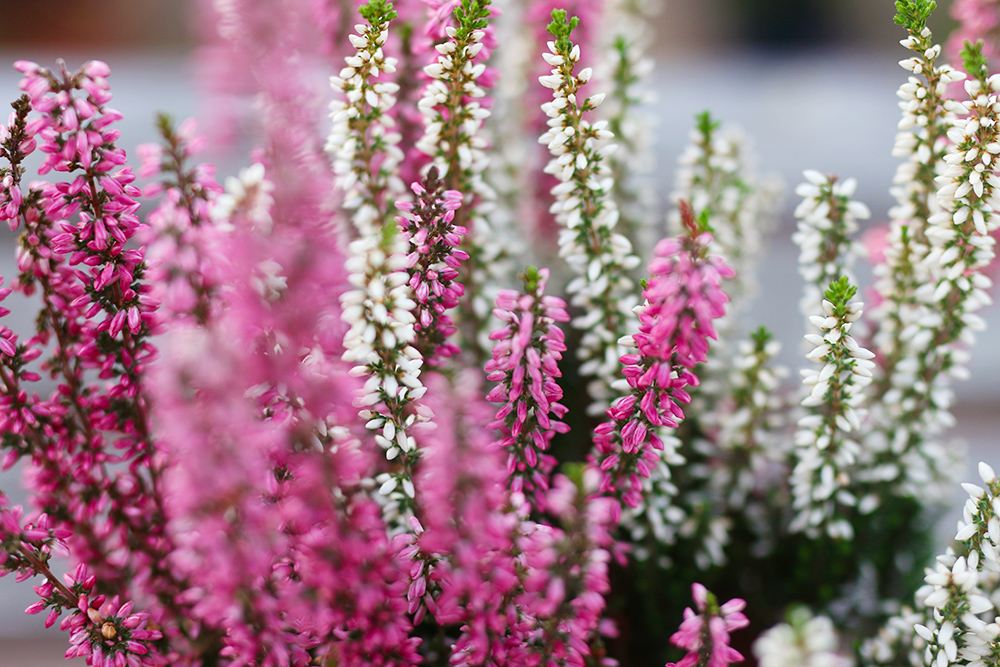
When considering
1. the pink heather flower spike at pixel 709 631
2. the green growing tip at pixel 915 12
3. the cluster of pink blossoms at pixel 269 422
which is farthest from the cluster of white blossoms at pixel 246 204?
the green growing tip at pixel 915 12

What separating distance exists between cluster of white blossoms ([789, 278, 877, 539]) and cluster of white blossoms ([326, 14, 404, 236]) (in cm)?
32

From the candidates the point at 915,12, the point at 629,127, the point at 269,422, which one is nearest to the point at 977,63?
the point at 915,12

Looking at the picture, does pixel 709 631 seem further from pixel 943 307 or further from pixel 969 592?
pixel 943 307

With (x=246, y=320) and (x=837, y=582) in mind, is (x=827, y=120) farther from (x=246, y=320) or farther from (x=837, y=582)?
(x=246, y=320)

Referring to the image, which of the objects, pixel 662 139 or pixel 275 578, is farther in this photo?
pixel 662 139

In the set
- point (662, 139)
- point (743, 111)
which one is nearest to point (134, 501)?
point (662, 139)

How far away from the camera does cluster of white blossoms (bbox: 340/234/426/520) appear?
399mm

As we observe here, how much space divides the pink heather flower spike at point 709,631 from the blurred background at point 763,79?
782 mm

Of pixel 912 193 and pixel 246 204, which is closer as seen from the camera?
pixel 246 204

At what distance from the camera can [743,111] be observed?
4.67 feet

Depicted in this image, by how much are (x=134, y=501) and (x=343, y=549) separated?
0.83 ft

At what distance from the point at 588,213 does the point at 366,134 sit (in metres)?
0.17

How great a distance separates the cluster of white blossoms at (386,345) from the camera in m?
0.40

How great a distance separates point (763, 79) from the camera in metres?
1.57
